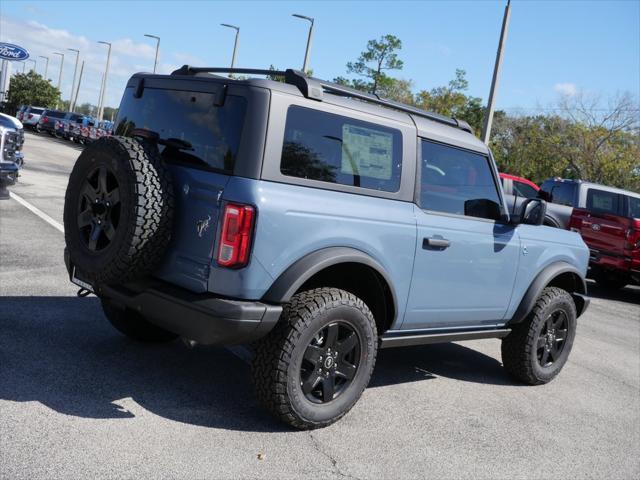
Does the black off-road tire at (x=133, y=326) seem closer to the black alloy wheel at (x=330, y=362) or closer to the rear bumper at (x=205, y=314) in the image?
the rear bumper at (x=205, y=314)

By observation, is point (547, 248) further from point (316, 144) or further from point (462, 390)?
point (316, 144)

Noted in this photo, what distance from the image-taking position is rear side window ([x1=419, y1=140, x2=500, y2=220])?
4.64 metres

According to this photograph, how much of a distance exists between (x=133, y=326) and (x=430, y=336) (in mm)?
2146

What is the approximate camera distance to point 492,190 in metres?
5.15

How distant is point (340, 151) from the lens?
4086 millimetres

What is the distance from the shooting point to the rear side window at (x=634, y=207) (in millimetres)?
12453

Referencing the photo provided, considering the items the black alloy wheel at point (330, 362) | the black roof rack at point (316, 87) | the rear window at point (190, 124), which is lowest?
the black alloy wheel at point (330, 362)

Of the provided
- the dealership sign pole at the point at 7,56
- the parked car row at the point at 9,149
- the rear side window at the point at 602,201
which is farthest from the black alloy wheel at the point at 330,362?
the dealership sign pole at the point at 7,56

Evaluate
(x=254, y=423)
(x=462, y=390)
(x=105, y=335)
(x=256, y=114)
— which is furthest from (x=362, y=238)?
(x=105, y=335)

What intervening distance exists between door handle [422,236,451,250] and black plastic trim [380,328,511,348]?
0.61m

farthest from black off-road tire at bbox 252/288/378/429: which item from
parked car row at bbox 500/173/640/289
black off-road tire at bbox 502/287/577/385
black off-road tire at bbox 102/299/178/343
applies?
parked car row at bbox 500/173/640/289

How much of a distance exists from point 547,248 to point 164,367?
3093mm

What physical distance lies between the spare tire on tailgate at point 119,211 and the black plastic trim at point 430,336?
1.62 metres

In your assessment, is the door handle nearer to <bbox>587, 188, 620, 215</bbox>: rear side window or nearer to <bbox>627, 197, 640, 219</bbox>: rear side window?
<bbox>587, 188, 620, 215</bbox>: rear side window
